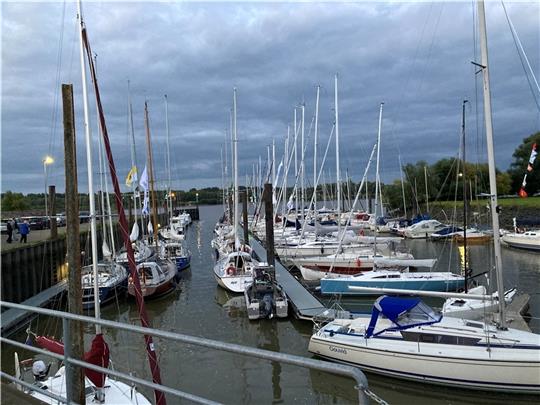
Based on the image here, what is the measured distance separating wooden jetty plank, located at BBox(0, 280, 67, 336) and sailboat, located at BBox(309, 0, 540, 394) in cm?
1322

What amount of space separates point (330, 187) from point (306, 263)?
2098 inches

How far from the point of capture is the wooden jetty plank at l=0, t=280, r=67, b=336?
1889cm

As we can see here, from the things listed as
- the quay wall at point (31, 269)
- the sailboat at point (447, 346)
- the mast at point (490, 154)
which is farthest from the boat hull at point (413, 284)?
the quay wall at point (31, 269)

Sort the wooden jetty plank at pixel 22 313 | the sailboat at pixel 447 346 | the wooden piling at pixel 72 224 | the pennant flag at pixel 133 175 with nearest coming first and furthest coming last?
the wooden piling at pixel 72 224 → the sailboat at pixel 447 346 → the wooden jetty plank at pixel 22 313 → the pennant flag at pixel 133 175

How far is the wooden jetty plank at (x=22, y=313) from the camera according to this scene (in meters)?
18.9

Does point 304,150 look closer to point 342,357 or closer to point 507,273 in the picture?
point 507,273

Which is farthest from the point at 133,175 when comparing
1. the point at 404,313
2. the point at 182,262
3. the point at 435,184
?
the point at 435,184

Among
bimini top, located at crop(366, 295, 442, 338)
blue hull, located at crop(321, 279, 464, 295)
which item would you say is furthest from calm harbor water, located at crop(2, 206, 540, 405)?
bimini top, located at crop(366, 295, 442, 338)

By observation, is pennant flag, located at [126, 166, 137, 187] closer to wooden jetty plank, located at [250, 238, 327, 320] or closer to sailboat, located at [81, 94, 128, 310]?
sailboat, located at [81, 94, 128, 310]

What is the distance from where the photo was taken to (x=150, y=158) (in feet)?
109

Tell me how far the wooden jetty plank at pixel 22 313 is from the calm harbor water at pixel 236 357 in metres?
0.64

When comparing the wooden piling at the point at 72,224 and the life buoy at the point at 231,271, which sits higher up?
the wooden piling at the point at 72,224

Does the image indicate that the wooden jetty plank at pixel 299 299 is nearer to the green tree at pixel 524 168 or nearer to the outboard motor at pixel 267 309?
the outboard motor at pixel 267 309

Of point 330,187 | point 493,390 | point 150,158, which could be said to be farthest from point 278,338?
point 330,187
